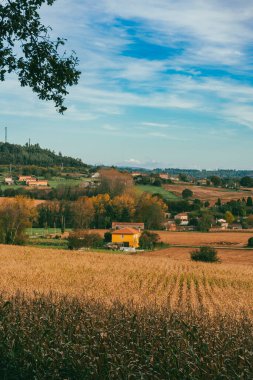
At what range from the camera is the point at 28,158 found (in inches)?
7023

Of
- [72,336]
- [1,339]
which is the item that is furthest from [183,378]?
[1,339]

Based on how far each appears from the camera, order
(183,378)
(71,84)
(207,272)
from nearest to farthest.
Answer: (183,378) → (71,84) → (207,272)

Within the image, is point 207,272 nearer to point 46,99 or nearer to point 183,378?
point 46,99

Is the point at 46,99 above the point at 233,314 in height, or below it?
above

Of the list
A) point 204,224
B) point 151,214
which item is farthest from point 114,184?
point 204,224

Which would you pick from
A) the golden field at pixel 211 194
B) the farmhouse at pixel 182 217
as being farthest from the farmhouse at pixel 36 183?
the farmhouse at pixel 182 217

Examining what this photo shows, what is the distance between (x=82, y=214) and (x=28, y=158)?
4127 inches

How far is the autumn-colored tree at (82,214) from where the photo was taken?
258ft

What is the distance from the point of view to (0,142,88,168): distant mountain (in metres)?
174

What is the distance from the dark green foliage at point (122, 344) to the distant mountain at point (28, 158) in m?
167

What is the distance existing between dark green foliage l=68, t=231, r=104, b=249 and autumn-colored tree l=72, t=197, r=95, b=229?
16125 millimetres

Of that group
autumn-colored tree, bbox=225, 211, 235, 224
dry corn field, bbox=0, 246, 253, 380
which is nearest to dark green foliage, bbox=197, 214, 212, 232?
autumn-colored tree, bbox=225, 211, 235, 224

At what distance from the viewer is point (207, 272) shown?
3434 centimetres

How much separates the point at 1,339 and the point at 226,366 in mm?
3387
